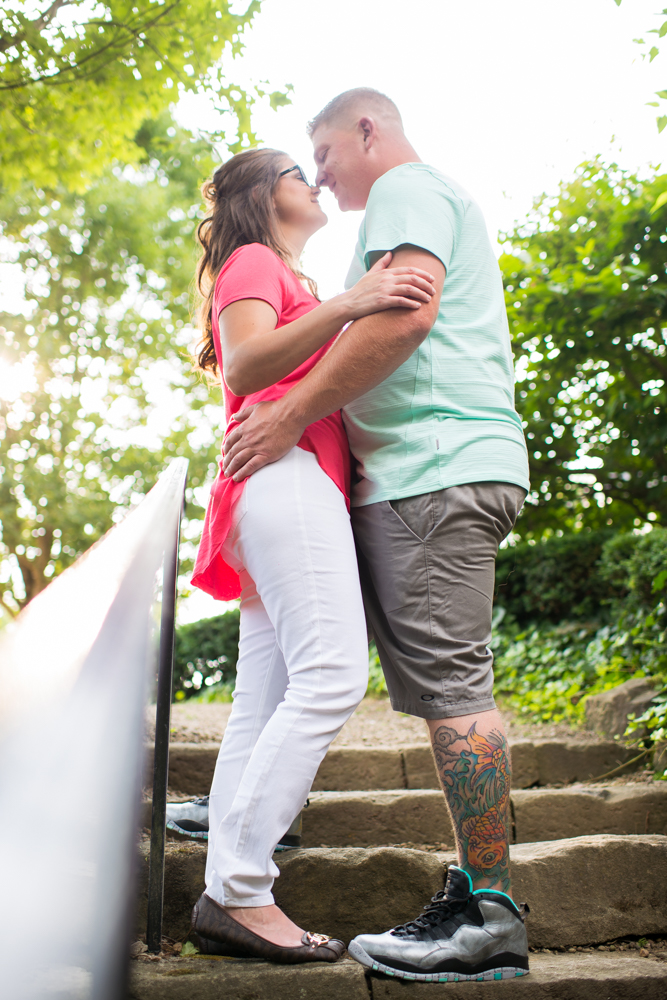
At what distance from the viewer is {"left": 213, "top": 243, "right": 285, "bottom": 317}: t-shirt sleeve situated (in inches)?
60.4

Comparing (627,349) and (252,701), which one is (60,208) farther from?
(252,701)

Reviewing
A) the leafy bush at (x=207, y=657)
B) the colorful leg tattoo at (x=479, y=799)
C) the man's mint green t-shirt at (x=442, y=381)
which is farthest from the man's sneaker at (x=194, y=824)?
the leafy bush at (x=207, y=657)

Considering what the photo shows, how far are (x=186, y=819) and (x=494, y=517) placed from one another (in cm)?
123

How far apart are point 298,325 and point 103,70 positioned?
311cm

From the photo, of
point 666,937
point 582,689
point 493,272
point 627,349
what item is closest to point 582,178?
point 627,349

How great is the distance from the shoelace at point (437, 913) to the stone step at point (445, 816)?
83 cm

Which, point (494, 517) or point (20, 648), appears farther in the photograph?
point (494, 517)

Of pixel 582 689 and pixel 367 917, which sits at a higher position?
pixel 582 689

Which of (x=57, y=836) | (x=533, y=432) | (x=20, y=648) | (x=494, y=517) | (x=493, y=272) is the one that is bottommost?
(x=57, y=836)

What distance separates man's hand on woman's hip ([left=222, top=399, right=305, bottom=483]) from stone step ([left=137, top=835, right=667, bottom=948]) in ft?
3.28

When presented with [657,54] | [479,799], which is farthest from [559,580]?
[479,799]

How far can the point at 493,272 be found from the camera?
5.45ft

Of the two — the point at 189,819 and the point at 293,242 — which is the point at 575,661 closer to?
the point at 189,819

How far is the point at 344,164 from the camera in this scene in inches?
70.7
